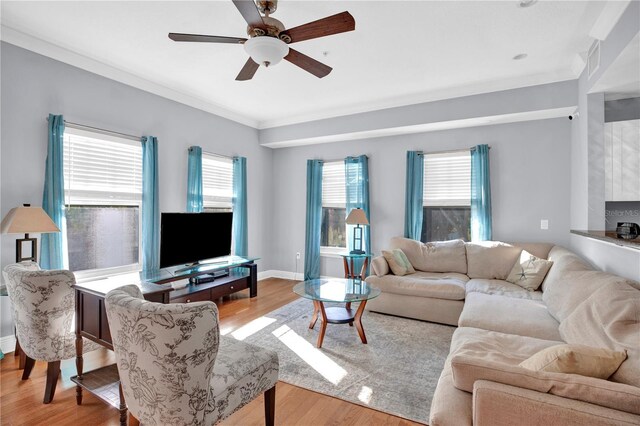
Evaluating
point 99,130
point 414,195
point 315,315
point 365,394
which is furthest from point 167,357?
point 414,195

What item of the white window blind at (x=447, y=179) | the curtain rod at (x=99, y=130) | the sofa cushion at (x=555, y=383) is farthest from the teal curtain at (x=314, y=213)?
the sofa cushion at (x=555, y=383)

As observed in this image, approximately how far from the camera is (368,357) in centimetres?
293

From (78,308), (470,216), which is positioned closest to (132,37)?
(78,308)

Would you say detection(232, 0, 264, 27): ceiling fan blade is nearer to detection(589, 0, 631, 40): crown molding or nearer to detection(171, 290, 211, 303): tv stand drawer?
detection(589, 0, 631, 40): crown molding

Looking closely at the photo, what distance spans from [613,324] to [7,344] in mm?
4751

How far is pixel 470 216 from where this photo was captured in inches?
190

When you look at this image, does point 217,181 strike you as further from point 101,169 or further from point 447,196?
point 447,196

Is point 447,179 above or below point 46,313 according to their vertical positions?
above

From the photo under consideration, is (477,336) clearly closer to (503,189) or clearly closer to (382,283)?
(382,283)

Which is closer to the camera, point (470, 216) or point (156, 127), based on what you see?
point (156, 127)

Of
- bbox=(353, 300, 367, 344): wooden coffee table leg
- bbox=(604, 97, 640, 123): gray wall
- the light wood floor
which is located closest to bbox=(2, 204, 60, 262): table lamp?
the light wood floor

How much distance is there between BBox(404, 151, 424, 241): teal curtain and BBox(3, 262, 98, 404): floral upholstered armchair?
423cm

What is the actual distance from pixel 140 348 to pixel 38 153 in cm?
293

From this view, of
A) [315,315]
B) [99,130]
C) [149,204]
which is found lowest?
[315,315]
